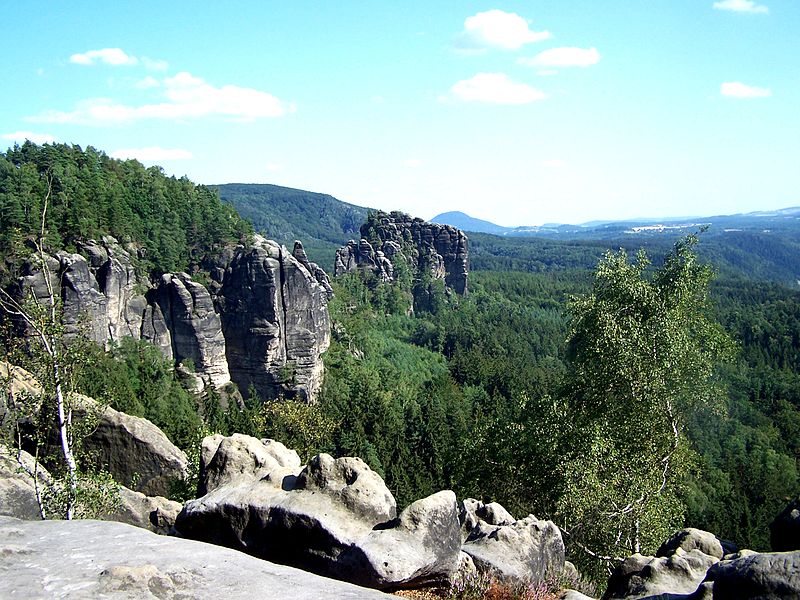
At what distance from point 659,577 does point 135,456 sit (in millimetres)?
22248

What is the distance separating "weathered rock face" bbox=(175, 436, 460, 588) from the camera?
32.6ft

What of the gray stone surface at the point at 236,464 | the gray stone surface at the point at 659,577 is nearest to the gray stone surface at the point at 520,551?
the gray stone surface at the point at 659,577

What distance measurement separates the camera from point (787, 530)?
10016mm

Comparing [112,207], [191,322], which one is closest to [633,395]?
[191,322]

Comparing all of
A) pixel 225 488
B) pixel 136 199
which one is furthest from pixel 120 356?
pixel 225 488

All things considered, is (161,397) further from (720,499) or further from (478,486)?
(720,499)

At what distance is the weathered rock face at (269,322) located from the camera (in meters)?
59.1

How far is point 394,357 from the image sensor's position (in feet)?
278

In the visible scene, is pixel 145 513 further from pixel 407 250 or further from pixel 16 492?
pixel 407 250

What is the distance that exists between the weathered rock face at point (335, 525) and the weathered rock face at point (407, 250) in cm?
9267

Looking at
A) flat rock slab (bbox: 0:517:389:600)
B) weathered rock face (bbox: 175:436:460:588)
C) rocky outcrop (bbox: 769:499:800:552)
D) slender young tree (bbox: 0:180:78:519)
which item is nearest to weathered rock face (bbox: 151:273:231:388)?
slender young tree (bbox: 0:180:78:519)

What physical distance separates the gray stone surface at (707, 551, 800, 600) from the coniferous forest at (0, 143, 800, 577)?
10.1 m

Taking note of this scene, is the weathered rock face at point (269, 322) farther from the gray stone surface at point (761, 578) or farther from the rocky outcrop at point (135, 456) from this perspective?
the gray stone surface at point (761, 578)

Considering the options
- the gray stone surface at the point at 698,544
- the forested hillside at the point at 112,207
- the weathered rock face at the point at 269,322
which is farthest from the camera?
the weathered rock face at the point at 269,322
